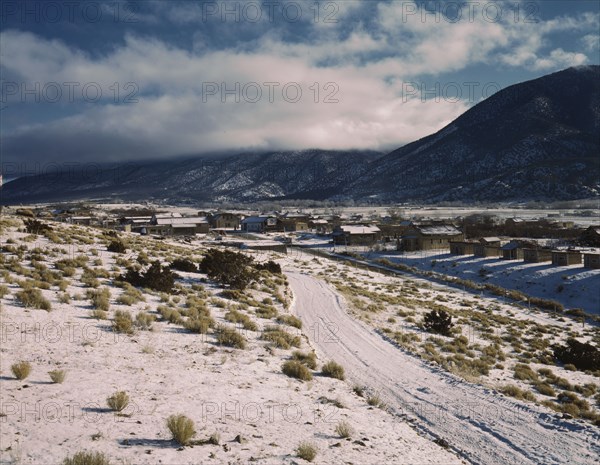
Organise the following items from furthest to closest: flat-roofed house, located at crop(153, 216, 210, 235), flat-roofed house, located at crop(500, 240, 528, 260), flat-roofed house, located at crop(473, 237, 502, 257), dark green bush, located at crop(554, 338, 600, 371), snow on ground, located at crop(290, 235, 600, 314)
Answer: flat-roofed house, located at crop(153, 216, 210, 235), flat-roofed house, located at crop(473, 237, 502, 257), flat-roofed house, located at crop(500, 240, 528, 260), snow on ground, located at crop(290, 235, 600, 314), dark green bush, located at crop(554, 338, 600, 371)

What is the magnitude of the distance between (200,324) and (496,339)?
1560 centimetres

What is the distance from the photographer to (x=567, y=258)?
1924 inches

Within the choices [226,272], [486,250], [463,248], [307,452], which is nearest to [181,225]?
[463,248]

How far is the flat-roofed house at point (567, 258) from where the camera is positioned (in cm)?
4888

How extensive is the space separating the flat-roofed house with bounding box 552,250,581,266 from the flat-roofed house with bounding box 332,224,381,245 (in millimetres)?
35578

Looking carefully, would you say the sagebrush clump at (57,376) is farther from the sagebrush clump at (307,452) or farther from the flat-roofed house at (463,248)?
the flat-roofed house at (463,248)

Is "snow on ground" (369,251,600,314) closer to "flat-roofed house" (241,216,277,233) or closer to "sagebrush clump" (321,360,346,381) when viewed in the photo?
"sagebrush clump" (321,360,346,381)

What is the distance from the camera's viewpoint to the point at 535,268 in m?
48.9

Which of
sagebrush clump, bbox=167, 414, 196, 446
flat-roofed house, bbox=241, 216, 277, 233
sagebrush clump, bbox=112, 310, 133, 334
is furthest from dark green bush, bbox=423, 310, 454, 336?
flat-roofed house, bbox=241, 216, 277, 233

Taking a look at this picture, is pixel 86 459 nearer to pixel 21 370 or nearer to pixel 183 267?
pixel 21 370

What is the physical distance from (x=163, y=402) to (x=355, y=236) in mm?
73975

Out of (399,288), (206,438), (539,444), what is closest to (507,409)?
(539,444)

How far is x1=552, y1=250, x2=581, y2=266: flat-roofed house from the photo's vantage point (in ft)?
160

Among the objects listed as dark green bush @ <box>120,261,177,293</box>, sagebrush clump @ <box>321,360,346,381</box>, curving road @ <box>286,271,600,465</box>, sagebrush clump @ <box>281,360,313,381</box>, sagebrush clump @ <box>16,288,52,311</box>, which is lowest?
curving road @ <box>286,271,600,465</box>
